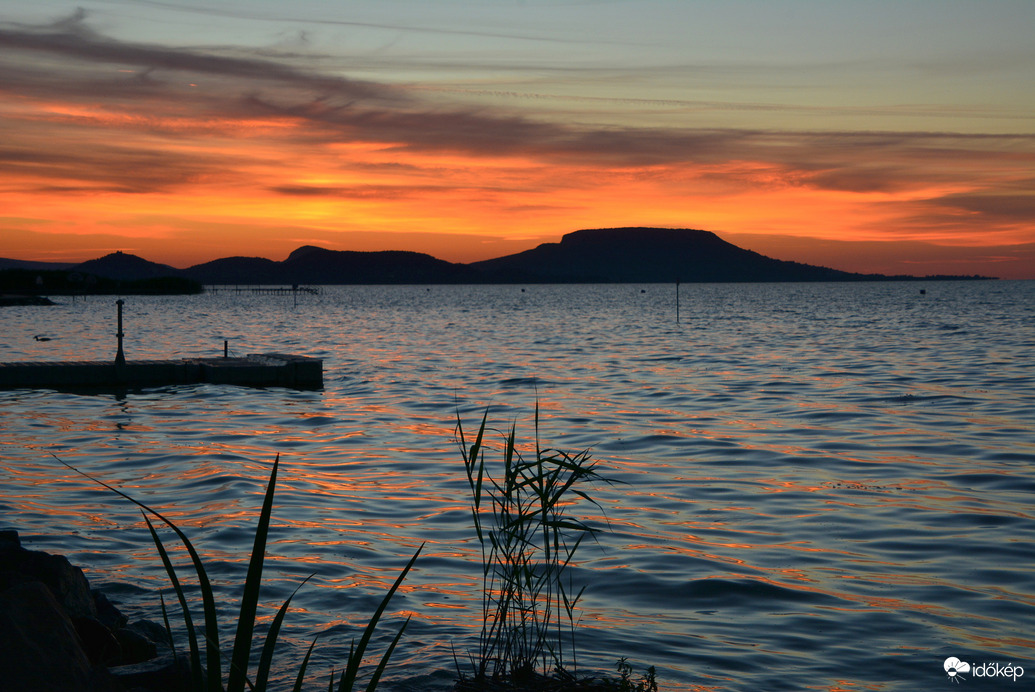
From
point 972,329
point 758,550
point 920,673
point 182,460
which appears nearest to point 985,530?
point 758,550

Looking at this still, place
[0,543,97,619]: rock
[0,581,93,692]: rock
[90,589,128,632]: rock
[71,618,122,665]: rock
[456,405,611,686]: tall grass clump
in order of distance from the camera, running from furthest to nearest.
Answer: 1. [90,589,128,632]: rock
2. [0,543,97,619]: rock
3. [71,618,122,665]: rock
4. [456,405,611,686]: tall grass clump
5. [0,581,93,692]: rock

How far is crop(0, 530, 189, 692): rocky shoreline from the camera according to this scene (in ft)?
13.9

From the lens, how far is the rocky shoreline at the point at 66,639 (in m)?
4.24

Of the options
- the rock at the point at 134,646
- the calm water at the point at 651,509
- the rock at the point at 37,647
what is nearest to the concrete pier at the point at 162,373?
the calm water at the point at 651,509

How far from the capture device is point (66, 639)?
4.50 meters

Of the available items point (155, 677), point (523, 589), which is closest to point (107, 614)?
point (155, 677)

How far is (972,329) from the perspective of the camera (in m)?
59.1

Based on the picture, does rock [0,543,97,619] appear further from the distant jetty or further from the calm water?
the distant jetty

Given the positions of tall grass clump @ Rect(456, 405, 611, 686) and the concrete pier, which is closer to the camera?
tall grass clump @ Rect(456, 405, 611, 686)

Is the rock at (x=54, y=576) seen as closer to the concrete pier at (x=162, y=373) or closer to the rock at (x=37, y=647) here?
the rock at (x=37, y=647)

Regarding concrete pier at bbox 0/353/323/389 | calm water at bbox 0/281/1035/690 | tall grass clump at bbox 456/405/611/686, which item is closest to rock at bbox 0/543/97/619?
calm water at bbox 0/281/1035/690

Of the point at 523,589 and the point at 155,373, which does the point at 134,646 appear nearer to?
the point at 523,589

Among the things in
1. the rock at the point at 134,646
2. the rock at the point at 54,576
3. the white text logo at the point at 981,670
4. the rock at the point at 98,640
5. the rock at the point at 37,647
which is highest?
the rock at the point at 37,647

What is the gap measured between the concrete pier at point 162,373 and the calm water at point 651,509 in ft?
2.18
